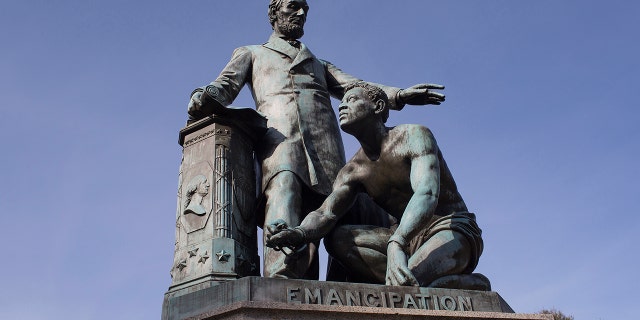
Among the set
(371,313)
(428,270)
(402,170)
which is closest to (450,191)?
(402,170)

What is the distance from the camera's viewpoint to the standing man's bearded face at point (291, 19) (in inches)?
390

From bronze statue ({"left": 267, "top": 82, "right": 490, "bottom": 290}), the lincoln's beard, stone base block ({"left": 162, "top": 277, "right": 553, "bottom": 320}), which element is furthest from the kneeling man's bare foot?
the lincoln's beard

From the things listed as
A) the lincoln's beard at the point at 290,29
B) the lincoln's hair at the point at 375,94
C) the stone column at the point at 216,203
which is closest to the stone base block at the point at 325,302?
the stone column at the point at 216,203

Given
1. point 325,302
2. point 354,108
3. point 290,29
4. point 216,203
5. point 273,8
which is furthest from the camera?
point 273,8

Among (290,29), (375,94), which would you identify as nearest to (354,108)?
(375,94)

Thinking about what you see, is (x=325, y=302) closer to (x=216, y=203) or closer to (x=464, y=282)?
(x=464, y=282)

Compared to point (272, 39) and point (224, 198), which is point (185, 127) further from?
point (272, 39)

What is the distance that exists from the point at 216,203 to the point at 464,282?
2387 millimetres

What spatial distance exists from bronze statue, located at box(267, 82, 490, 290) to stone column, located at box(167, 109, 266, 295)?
635 mm

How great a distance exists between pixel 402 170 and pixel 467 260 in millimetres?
1039

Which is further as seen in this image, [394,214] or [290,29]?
[290,29]

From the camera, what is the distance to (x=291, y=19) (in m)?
9.92

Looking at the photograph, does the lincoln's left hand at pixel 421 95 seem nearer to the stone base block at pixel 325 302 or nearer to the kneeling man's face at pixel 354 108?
the kneeling man's face at pixel 354 108

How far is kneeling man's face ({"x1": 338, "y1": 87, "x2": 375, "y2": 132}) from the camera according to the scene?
7855 mm
